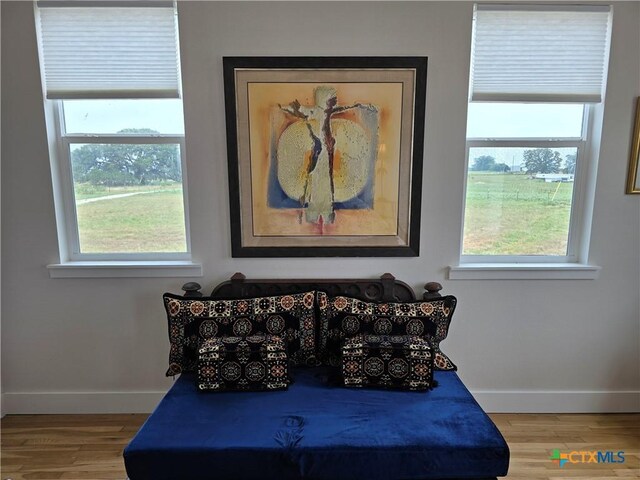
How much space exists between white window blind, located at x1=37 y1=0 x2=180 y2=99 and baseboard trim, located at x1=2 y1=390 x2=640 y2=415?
177 centimetres

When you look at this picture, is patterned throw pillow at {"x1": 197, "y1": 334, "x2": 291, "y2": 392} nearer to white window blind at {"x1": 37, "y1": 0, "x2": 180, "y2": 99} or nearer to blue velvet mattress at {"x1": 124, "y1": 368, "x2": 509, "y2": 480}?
blue velvet mattress at {"x1": 124, "y1": 368, "x2": 509, "y2": 480}

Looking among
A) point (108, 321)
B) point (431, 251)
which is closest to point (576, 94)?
point (431, 251)

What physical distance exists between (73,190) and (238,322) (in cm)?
132

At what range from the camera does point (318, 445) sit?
1.39 m

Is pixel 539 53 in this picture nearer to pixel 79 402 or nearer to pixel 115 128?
pixel 115 128

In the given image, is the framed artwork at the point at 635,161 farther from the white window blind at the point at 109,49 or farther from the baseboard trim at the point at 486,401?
the white window blind at the point at 109,49

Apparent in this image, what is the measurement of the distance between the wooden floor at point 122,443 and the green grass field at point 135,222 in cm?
104

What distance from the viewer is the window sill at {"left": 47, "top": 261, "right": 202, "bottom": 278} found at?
2.18 metres

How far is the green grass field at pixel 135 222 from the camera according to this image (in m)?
2.24

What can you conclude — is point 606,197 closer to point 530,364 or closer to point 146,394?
point 530,364

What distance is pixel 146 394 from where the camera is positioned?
231 cm

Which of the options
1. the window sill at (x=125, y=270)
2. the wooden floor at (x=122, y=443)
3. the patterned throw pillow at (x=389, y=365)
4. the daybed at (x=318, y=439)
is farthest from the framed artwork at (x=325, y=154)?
the wooden floor at (x=122, y=443)

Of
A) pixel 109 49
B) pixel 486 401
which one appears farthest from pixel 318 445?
pixel 109 49

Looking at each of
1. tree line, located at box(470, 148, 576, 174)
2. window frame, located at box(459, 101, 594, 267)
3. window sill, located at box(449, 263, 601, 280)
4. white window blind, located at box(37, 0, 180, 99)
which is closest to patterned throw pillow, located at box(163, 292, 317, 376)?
window sill, located at box(449, 263, 601, 280)
